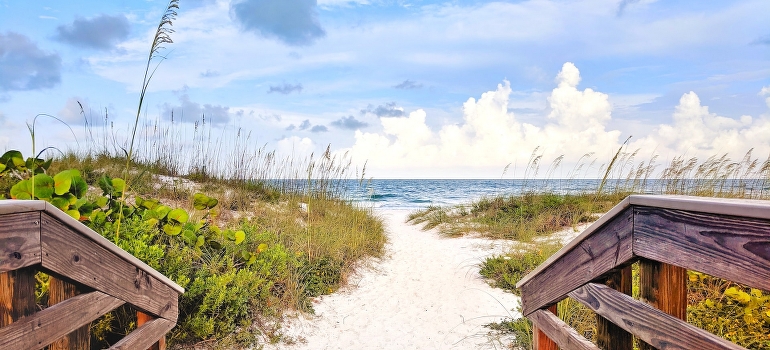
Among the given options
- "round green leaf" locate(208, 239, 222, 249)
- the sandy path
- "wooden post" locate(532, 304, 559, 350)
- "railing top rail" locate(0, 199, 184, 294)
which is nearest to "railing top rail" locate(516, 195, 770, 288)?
"wooden post" locate(532, 304, 559, 350)

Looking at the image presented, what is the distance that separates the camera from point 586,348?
1880 mm

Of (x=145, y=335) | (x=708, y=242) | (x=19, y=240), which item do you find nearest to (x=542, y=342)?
(x=708, y=242)

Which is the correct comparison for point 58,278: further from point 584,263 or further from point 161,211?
point 161,211

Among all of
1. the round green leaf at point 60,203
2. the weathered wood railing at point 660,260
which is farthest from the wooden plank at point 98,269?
the weathered wood railing at point 660,260

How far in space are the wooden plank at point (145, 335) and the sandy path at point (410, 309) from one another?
205 cm

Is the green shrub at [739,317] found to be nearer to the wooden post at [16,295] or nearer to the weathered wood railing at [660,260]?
the weathered wood railing at [660,260]

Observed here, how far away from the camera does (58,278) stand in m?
1.62

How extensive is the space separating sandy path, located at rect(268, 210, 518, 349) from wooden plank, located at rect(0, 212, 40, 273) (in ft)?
10.4

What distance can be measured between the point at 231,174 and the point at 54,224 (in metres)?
8.15

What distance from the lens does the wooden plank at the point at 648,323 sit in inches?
48.3

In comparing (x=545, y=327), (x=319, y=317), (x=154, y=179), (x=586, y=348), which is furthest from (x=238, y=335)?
(x=154, y=179)

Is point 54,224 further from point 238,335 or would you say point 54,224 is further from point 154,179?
point 154,179

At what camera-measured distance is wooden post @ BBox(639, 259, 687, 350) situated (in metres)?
1.39

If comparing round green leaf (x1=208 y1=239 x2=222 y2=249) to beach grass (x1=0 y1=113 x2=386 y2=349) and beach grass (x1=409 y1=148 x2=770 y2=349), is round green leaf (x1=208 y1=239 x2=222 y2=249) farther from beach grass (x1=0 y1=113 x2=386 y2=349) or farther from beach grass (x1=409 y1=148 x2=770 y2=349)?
beach grass (x1=409 y1=148 x2=770 y2=349)
